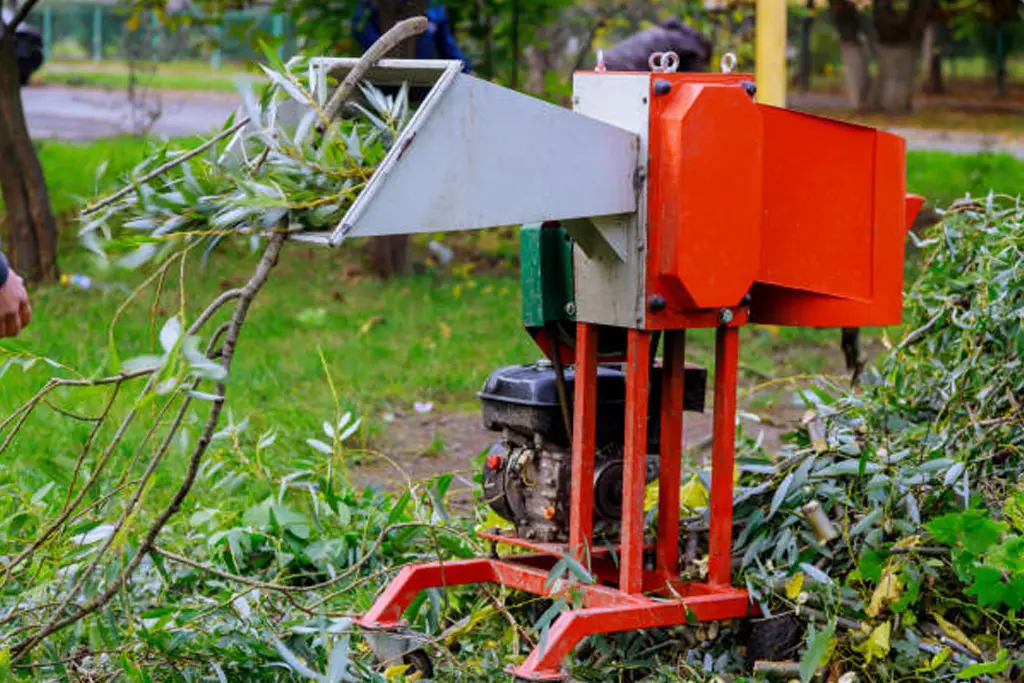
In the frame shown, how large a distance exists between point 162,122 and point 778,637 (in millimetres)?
17008

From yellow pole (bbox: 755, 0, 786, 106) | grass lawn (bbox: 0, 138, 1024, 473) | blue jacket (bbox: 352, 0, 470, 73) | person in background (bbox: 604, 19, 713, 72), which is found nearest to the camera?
grass lawn (bbox: 0, 138, 1024, 473)

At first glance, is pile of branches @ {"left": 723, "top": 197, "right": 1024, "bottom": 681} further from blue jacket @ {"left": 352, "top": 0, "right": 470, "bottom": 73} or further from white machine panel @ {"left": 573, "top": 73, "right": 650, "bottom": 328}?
blue jacket @ {"left": 352, "top": 0, "right": 470, "bottom": 73}

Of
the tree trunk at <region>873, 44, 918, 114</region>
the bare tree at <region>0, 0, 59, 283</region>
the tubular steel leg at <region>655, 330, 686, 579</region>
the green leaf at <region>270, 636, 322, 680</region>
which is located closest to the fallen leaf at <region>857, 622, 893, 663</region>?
the tubular steel leg at <region>655, 330, 686, 579</region>

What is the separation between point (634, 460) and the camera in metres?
4.11

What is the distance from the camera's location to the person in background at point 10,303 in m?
3.92

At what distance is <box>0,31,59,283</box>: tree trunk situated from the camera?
9.91 m

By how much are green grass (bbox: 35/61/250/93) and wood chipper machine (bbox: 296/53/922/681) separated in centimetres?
2084

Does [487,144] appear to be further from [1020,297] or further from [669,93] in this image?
[1020,297]

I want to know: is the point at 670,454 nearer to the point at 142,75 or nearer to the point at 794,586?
the point at 794,586

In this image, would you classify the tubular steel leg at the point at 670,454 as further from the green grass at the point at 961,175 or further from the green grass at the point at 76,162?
the green grass at the point at 961,175

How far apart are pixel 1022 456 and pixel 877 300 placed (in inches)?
22.4

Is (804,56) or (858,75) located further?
(804,56)

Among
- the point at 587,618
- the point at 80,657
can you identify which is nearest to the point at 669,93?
the point at 587,618

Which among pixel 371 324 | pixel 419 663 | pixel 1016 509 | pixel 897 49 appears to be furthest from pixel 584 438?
pixel 897 49
